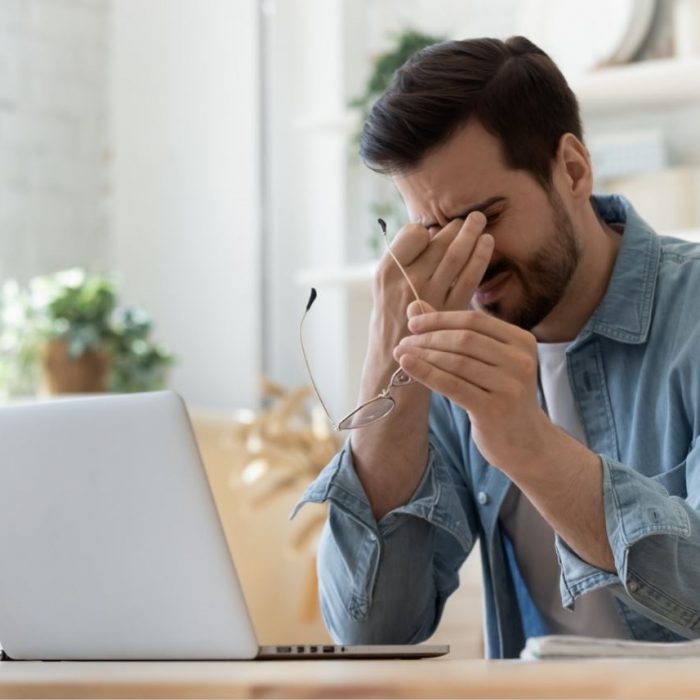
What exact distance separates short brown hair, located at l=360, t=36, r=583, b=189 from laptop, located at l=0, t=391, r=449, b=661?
552 mm

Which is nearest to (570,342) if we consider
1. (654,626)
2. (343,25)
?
(654,626)

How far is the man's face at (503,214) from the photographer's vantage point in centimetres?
144

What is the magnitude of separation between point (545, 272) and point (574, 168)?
0.15 meters

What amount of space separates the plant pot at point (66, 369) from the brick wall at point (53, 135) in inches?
16.6

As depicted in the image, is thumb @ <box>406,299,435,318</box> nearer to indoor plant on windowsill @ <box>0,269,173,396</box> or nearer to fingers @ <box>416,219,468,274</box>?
fingers @ <box>416,219,468,274</box>

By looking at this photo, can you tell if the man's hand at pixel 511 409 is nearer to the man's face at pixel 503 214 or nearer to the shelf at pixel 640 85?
the man's face at pixel 503 214

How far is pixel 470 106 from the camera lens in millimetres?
1453

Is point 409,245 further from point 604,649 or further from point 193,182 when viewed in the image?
point 193,182

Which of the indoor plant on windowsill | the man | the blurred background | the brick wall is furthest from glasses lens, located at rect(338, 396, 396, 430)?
the brick wall

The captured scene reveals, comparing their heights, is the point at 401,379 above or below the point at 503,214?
below

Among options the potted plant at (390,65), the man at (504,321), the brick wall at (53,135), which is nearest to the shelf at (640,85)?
the potted plant at (390,65)

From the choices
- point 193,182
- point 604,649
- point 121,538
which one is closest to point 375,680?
point 604,649

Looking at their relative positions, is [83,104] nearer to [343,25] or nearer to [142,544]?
[343,25]

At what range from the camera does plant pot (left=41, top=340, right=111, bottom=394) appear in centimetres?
287
